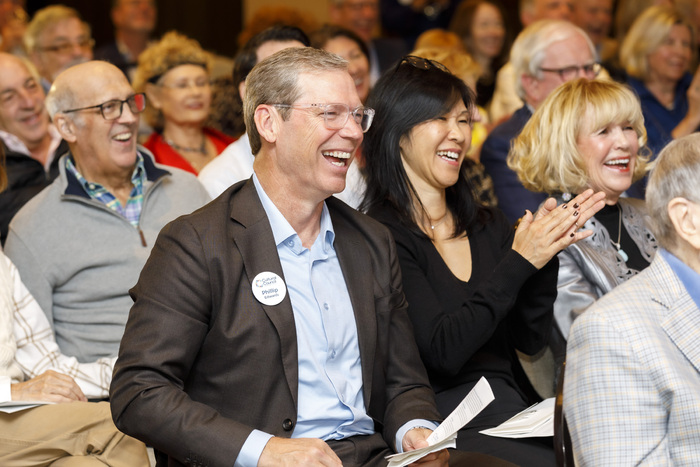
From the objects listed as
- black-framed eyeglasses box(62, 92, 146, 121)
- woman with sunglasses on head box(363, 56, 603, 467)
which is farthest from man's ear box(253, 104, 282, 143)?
black-framed eyeglasses box(62, 92, 146, 121)

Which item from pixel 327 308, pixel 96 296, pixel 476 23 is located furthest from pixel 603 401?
pixel 476 23

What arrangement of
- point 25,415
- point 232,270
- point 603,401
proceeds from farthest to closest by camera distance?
1. point 25,415
2. point 232,270
3. point 603,401

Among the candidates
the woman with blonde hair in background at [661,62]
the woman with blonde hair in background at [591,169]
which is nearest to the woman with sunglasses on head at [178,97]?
the woman with blonde hair in background at [591,169]

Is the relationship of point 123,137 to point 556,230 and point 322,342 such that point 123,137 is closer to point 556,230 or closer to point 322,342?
point 322,342

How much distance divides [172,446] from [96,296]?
115 cm

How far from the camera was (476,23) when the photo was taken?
619 centimetres

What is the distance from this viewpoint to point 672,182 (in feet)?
6.05

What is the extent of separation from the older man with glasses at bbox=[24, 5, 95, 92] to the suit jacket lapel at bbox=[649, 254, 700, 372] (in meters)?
4.35

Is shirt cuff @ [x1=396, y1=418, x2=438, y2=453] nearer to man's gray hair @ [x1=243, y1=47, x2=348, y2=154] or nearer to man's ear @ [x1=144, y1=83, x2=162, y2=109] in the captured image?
man's gray hair @ [x1=243, y1=47, x2=348, y2=154]

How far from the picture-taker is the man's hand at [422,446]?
203 centimetres

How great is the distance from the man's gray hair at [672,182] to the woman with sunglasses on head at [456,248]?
492mm

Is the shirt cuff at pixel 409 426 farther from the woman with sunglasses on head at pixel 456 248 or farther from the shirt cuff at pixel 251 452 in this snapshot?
the shirt cuff at pixel 251 452

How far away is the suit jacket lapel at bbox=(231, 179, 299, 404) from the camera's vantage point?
79.7 inches

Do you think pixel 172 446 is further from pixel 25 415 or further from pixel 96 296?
pixel 96 296
